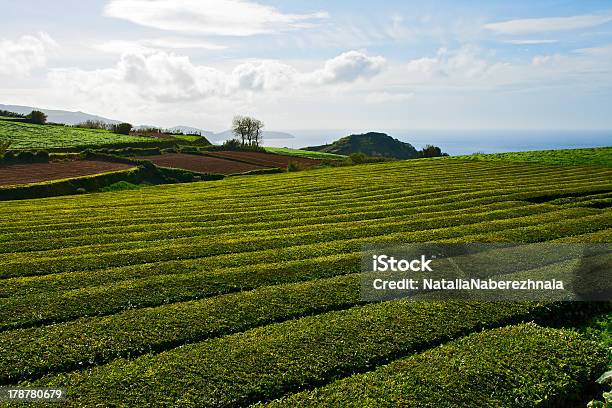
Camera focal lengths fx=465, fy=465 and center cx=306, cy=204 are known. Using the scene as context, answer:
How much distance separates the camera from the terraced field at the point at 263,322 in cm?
1123

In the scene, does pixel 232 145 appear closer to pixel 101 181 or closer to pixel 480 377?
pixel 101 181

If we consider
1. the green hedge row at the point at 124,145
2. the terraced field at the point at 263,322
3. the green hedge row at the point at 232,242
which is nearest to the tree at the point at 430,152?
the green hedge row at the point at 124,145

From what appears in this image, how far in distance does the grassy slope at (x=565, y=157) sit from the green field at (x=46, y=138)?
237 ft

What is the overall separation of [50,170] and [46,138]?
3517cm

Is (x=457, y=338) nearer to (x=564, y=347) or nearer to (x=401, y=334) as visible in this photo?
(x=401, y=334)

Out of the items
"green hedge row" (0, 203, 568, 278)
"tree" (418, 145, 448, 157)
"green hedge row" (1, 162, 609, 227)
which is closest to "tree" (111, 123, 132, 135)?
"tree" (418, 145, 448, 157)

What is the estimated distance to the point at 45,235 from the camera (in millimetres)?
26281

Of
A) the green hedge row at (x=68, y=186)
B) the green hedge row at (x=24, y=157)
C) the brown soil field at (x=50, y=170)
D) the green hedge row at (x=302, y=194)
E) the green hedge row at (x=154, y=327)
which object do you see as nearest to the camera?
the green hedge row at (x=154, y=327)

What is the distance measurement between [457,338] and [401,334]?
1647mm

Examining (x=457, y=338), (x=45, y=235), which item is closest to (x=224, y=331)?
(x=457, y=338)

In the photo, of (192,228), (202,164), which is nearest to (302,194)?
(192,228)

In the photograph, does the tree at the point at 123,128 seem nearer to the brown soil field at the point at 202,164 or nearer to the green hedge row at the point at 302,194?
the brown soil field at the point at 202,164

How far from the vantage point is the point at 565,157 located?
234 ft

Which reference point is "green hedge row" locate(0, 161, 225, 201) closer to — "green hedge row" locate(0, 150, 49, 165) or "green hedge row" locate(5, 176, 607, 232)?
"green hedge row" locate(5, 176, 607, 232)
